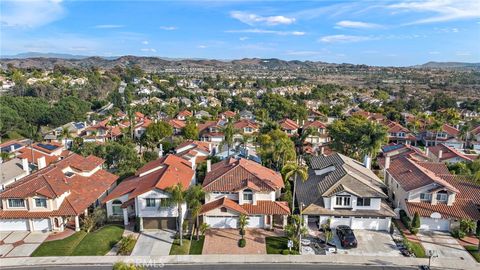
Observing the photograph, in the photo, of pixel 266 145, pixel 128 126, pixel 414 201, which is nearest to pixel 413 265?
pixel 414 201

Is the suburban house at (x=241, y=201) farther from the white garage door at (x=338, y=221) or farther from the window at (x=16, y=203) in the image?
the window at (x=16, y=203)

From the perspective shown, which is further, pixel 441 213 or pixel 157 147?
pixel 157 147

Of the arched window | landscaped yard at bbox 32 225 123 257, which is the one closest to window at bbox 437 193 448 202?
landscaped yard at bbox 32 225 123 257

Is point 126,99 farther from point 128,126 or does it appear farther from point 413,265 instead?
point 413,265

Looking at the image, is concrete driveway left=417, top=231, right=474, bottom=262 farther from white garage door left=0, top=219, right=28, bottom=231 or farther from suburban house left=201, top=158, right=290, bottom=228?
white garage door left=0, top=219, right=28, bottom=231

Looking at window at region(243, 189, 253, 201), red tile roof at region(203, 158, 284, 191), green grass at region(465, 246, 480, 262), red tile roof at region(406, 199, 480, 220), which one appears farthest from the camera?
red tile roof at region(203, 158, 284, 191)

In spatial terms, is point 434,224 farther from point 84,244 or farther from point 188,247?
point 84,244
